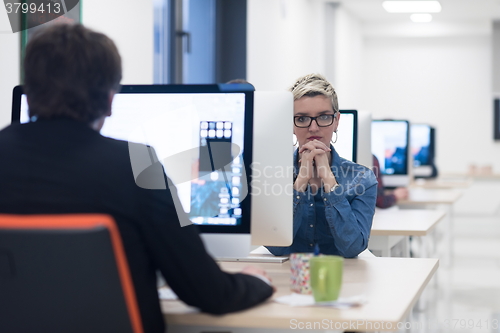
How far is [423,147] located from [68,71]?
186 inches

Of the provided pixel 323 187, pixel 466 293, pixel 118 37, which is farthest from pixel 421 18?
pixel 323 187

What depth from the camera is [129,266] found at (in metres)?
0.93

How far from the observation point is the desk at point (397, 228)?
8.04 ft

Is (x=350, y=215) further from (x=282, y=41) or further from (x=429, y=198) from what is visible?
(x=282, y=41)

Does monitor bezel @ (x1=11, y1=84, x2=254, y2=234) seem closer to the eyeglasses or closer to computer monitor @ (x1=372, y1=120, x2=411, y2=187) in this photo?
the eyeglasses

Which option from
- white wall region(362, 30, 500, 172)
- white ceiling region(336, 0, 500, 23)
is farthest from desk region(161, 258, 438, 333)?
white wall region(362, 30, 500, 172)

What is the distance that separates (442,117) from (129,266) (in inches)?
350

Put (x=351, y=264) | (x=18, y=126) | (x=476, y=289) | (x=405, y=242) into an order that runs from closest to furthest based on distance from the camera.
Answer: (x=18, y=126) < (x=351, y=264) < (x=405, y=242) < (x=476, y=289)

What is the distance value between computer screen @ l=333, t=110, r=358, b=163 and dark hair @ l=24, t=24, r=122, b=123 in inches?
61.0

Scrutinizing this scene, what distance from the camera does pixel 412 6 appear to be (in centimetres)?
771

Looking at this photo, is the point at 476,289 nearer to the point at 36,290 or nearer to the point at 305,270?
the point at 305,270

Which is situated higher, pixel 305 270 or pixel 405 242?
pixel 305 270

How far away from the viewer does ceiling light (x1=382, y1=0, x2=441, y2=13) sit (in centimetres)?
752

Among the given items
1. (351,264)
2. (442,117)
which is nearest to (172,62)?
(351,264)
